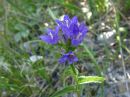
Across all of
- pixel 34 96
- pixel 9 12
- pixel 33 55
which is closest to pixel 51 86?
pixel 34 96

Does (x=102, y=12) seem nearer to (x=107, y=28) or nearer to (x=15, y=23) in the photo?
(x=107, y=28)

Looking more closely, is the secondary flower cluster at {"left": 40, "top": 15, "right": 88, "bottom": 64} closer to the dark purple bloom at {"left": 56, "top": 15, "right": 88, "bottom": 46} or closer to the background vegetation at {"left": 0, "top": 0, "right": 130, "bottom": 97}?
the dark purple bloom at {"left": 56, "top": 15, "right": 88, "bottom": 46}

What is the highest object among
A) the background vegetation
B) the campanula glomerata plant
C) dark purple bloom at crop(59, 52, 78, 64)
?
the background vegetation

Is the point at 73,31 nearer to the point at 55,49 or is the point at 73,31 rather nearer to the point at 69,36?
the point at 69,36

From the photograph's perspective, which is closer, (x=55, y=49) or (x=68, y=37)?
(x=68, y=37)

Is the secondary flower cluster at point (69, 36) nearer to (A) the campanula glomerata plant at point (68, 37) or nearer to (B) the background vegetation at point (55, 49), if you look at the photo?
(A) the campanula glomerata plant at point (68, 37)

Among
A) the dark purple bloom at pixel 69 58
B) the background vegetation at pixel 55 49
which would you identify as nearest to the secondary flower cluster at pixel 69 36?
the dark purple bloom at pixel 69 58

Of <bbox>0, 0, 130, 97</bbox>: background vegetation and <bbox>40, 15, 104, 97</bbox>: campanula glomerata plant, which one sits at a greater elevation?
<bbox>0, 0, 130, 97</bbox>: background vegetation

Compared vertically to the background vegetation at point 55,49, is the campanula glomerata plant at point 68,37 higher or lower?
lower

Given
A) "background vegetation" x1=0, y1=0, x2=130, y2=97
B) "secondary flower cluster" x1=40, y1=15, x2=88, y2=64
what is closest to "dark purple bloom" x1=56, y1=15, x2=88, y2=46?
"secondary flower cluster" x1=40, y1=15, x2=88, y2=64

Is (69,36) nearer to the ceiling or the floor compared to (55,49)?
nearer to the floor

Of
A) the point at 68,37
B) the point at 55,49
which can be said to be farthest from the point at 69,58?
the point at 55,49

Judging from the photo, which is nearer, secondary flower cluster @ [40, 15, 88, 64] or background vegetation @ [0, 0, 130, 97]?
secondary flower cluster @ [40, 15, 88, 64]
